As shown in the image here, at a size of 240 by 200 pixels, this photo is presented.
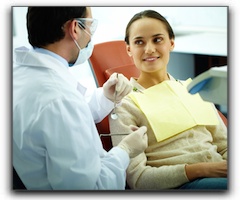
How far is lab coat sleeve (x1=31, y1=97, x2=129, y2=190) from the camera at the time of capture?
1.52 metres

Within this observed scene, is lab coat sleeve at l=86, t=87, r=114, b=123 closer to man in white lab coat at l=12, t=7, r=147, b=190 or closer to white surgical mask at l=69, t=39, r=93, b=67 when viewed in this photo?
man in white lab coat at l=12, t=7, r=147, b=190

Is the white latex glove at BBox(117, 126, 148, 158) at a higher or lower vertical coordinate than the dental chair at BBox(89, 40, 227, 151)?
lower

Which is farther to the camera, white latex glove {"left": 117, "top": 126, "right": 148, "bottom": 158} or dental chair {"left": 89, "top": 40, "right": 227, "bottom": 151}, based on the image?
dental chair {"left": 89, "top": 40, "right": 227, "bottom": 151}

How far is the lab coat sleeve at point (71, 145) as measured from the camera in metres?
1.52

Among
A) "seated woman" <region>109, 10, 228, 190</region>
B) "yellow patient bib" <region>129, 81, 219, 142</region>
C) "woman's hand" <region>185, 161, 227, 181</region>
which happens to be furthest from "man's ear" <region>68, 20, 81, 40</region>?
"woman's hand" <region>185, 161, 227, 181</region>

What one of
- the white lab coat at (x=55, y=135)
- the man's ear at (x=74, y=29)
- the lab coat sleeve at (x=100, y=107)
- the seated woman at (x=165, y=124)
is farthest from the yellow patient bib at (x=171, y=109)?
the man's ear at (x=74, y=29)

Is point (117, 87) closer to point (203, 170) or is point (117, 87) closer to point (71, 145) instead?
point (71, 145)

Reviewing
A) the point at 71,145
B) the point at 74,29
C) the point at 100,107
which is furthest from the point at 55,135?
the point at 74,29

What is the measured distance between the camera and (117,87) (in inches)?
69.4

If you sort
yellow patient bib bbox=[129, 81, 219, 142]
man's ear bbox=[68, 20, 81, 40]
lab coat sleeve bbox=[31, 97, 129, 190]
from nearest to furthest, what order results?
lab coat sleeve bbox=[31, 97, 129, 190] → man's ear bbox=[68, 20, 81, 40] → yellow patient bib bbox=[129, 81, 219, 142]

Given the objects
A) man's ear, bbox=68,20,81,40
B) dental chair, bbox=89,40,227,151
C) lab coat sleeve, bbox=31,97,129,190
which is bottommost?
lab coat sleeve, bbox=31,97,129,190

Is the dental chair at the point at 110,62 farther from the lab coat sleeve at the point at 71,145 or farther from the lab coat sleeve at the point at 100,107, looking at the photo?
the lab coat sleeve at the point at 71,145

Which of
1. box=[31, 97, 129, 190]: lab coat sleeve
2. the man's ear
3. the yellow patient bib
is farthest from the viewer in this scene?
the yellow patient bib
